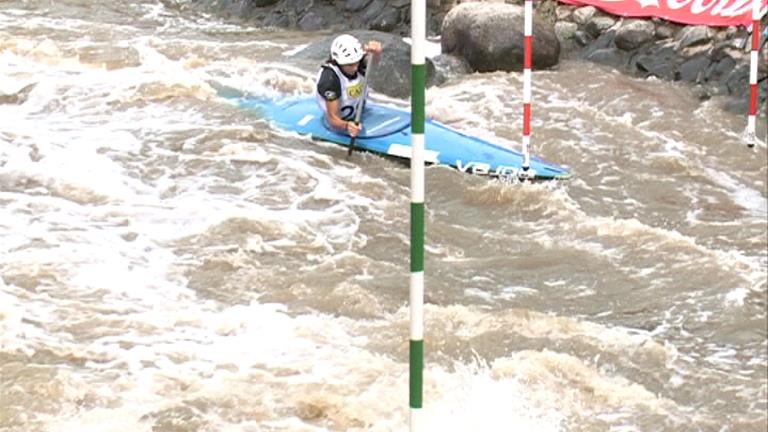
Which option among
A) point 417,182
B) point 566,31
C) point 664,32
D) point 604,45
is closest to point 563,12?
point 566,31

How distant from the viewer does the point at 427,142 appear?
6.98 meters

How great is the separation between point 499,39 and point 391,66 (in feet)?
3.45

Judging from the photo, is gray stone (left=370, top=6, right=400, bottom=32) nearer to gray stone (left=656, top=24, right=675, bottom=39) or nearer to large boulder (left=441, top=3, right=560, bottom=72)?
large boulder (left=441, top=3, right=560, bottom=72)

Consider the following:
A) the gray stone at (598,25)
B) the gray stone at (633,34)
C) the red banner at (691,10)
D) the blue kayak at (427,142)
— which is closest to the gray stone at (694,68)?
the red banner at (691,10)

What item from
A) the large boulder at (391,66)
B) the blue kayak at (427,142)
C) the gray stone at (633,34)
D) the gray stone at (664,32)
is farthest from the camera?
the gray stone at (633,34)

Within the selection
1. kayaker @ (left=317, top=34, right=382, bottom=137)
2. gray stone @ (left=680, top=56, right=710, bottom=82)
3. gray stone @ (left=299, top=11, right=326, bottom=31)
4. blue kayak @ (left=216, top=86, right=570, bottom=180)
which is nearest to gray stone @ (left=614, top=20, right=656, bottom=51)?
gray stone @ (left=680, top=56, right=710, bottom=82)

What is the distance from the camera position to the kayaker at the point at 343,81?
278 inches

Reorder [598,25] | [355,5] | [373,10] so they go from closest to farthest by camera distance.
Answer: [598,25], [373,10], [355,5]

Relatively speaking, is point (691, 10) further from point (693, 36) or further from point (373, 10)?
point (373, 10)

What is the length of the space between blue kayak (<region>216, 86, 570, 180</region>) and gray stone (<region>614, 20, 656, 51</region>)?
9.46ft

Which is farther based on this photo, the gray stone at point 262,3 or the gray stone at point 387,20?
the gray stone at point 262,3

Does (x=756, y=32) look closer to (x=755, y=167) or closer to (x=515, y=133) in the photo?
(x=755, y=167)

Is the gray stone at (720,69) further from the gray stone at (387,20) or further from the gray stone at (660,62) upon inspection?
the gray stone at (387,20)

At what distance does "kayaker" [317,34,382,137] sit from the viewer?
707 centimetres
